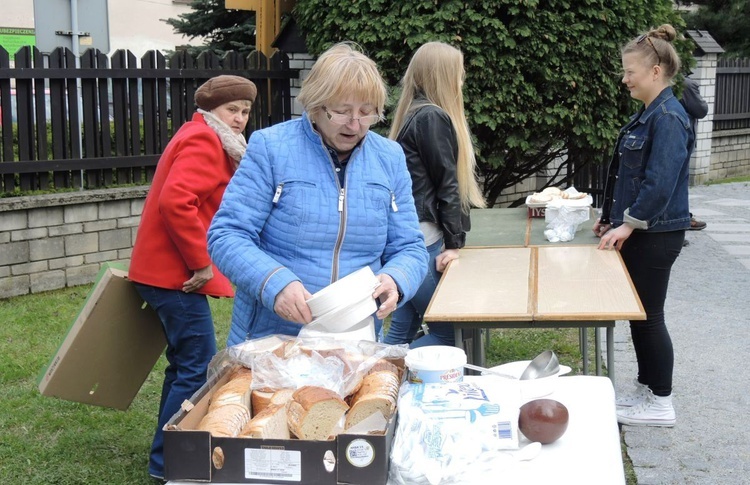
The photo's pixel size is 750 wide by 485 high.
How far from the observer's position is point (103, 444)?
4512 millimetres

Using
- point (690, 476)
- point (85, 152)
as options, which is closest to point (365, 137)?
point (690, 476)

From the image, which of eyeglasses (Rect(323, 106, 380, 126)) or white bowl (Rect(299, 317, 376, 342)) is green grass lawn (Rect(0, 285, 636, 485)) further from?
eyeglasses (Rect(323, 106, 380, 126))

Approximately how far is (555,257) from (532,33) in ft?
11.6

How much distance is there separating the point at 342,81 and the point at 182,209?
1.25 meters

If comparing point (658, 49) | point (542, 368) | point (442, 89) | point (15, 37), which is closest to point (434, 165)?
point (442, 89)

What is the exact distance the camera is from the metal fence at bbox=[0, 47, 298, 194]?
722 centimetres

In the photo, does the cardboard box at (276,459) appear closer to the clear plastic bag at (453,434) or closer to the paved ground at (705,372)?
the clear plastic bag at (453,434)

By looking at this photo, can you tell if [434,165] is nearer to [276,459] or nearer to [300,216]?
[300,216]

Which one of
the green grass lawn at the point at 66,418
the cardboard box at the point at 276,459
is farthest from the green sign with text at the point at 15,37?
the cardboard box at the point at 276,459

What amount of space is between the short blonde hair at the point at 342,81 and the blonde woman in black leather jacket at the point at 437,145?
1637 millimetres

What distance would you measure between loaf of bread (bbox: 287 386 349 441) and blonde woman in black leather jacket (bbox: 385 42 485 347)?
2.29 meters

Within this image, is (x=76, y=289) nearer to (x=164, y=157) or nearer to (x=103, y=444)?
(x=103, y=444)

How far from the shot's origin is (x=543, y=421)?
207 cm

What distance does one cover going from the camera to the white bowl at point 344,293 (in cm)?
233
